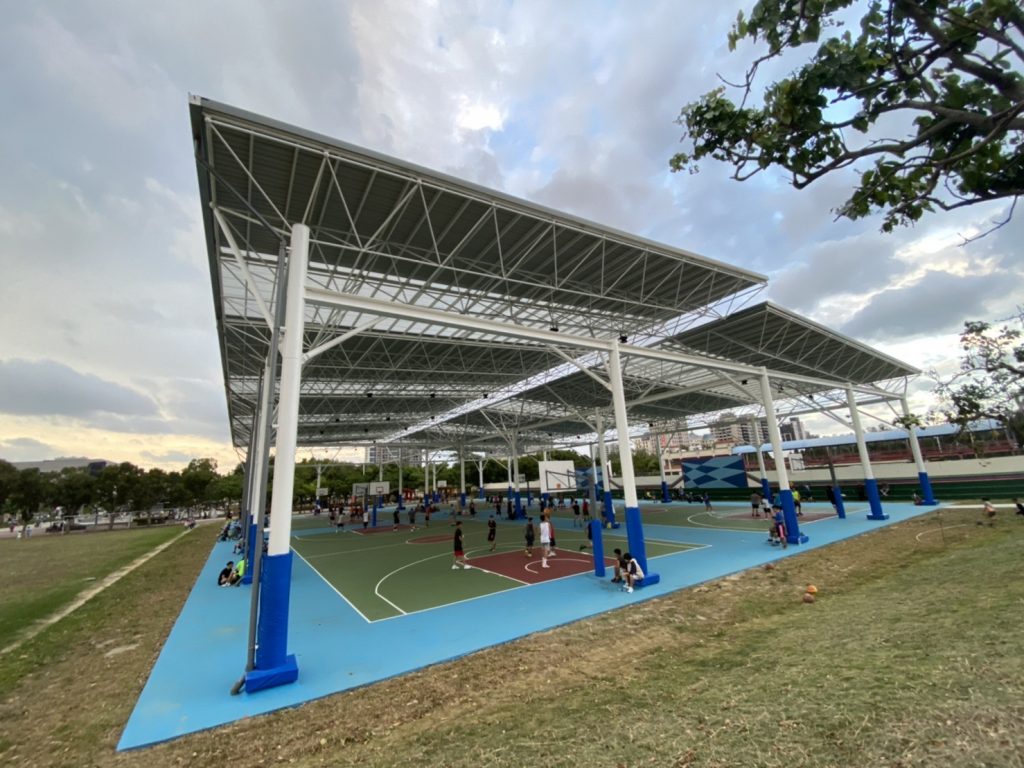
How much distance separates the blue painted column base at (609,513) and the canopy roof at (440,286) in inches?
284

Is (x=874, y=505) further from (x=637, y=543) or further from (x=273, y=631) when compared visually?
(x=273, y=631)

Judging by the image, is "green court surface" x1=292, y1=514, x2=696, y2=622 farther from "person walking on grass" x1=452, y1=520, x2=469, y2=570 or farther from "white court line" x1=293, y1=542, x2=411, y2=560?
"person walking on grass" x1=452, y1=520, x2=469, y2=570

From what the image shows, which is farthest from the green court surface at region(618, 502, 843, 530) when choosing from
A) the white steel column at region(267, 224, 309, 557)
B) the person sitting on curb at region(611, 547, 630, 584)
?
the white steel column at region(267, 224, 309, 557)

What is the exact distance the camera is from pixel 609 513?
30703mm

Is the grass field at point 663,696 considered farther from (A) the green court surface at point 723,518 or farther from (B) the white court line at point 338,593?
(A) the green court surface at point 723,518

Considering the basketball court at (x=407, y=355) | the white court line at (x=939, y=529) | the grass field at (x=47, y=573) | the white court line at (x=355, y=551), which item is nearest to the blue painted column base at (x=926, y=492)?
the basketball court at (x=407, y=355)

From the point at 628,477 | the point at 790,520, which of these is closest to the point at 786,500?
the point at 790,520

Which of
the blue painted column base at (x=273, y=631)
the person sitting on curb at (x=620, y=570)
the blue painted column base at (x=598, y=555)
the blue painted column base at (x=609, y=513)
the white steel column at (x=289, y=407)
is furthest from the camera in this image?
the blue painted column base at (x=609, y=513)

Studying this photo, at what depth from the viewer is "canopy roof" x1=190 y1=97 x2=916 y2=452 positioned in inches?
433

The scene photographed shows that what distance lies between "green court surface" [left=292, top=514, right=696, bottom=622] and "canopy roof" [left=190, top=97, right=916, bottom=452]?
787 centimetres

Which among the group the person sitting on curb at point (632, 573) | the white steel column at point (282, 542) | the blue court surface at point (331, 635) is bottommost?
the blue court surface at point (331, 635)

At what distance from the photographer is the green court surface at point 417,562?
13648mm

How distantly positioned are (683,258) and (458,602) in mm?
13857

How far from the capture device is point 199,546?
30.6m
